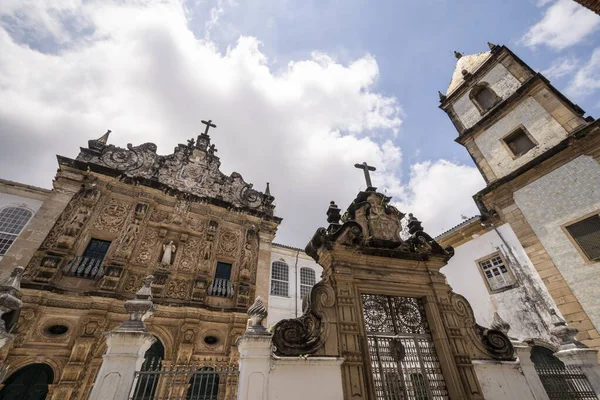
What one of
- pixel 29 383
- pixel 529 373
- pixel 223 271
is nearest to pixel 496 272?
pixel 529 373

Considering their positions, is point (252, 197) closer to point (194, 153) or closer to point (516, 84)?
point (194, 153)

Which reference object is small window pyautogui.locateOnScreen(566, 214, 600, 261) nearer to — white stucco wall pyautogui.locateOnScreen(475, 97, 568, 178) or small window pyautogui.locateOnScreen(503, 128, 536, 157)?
white stucco wall pyautogui.locateOnScreen(475, 97, 568, 178)

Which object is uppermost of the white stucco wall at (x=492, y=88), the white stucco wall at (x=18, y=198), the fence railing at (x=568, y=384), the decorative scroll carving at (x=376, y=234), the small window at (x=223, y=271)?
the white stucco wall at (x=492, y=88)

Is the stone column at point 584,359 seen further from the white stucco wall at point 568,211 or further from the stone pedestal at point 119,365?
the stone pedestal at point 119,365

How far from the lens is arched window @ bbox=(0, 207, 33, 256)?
1098 cm

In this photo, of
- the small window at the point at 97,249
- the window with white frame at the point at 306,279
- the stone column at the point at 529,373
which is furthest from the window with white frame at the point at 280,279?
the stone column at the point at 529,373

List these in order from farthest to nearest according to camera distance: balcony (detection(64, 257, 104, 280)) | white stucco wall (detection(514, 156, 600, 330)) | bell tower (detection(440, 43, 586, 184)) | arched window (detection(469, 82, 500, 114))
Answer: arched window (detection(469, 82, 500, 114))
bell tower (detection(440, 43, 586, 184))
balcony (detection(64, 257, 104, 280))
white stucco wall (detection(514, 156, 600, 330))

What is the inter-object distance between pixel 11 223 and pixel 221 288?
9179 millimetres

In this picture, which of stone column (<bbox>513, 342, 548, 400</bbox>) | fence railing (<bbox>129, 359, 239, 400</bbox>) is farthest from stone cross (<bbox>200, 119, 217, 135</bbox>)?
stone column (<bbox>513, 342, 548, 400</bbox>)

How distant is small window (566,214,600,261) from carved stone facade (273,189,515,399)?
21.8 feet

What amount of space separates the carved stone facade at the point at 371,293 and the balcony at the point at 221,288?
294 inches

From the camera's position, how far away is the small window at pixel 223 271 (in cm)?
1346

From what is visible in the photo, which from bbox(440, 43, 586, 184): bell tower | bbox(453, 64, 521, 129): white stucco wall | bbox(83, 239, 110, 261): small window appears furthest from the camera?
bbox(453, 64, 521, 129): white stucco wall

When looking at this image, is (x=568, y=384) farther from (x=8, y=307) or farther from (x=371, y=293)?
(x=8, y=307)
